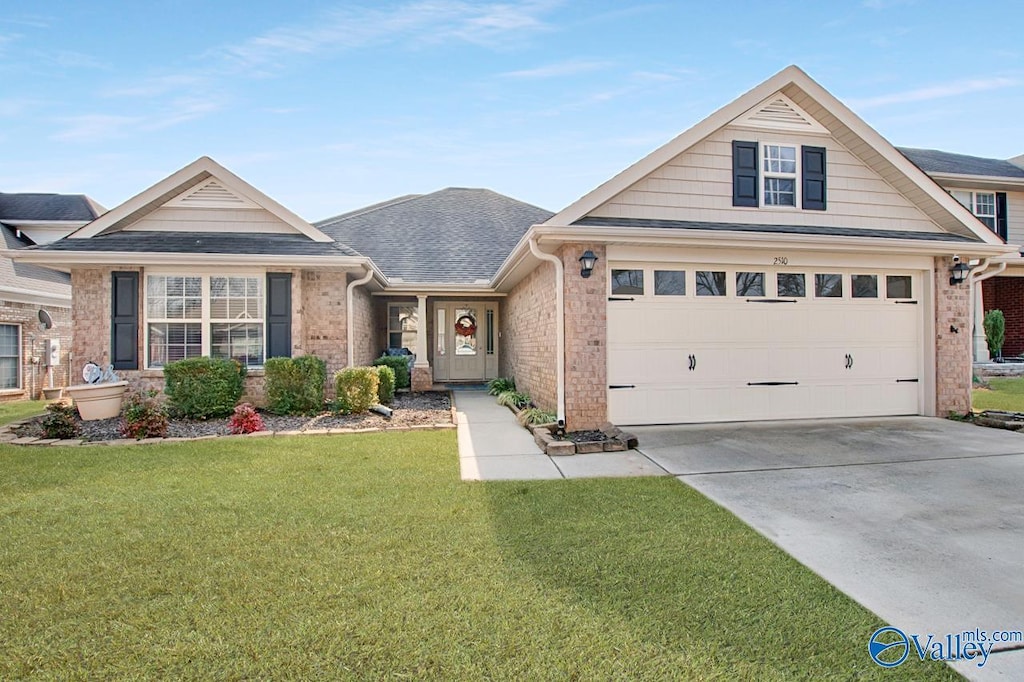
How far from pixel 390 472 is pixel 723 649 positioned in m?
3.78

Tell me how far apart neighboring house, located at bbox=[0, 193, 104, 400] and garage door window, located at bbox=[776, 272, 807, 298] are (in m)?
15.3

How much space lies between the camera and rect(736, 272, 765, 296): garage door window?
26.6 feet

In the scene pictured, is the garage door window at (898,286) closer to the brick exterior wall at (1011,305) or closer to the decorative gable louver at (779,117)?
the decorative gable louver at (779,117)

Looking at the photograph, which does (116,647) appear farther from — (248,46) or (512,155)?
(512,155)

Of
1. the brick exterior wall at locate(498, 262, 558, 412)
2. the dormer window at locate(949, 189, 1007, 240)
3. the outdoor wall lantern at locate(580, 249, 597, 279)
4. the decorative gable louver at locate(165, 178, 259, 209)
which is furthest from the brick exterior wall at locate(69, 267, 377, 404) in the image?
the dormer window at locate(949, 189, 1007, 240)

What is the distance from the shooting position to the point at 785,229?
322 inches

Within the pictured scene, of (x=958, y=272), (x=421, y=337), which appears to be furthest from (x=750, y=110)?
(x=421, y=337)

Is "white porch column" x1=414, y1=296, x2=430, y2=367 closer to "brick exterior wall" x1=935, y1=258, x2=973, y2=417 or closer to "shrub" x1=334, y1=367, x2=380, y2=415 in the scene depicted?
"shrub" x1=334, y1=367, x2=380, y2=415

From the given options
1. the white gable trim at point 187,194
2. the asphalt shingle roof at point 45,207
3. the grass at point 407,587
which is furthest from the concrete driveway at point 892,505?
the asphalt shingle roof at point 45,207

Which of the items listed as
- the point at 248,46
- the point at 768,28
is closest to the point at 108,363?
the point at 248,46

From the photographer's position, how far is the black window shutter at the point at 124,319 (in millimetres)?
9117

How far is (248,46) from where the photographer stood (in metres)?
8.41

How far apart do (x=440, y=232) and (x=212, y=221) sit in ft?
24.0

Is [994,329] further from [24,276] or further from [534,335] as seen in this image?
[24,276]
